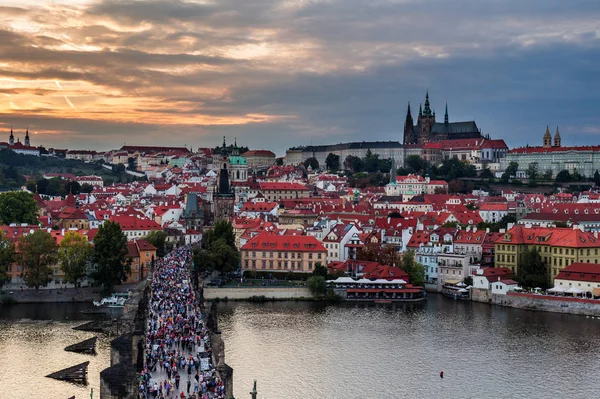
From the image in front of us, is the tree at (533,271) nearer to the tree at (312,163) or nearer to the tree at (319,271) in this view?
the tree at (319,271)

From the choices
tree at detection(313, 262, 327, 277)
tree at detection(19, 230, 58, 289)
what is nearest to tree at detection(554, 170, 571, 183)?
tree at detection(313, 262, 327, 277)

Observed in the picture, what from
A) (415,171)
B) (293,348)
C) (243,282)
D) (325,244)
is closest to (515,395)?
(293,348)

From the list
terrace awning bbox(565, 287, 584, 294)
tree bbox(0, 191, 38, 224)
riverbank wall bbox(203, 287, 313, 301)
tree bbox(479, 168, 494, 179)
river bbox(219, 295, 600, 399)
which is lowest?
river bbox(219, 295, 600, 399)

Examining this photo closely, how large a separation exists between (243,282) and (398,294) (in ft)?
29.2

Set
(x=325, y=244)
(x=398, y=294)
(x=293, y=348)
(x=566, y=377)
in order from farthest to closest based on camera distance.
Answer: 1. (x=325, y=244)
2. (x=398, y=294)
3. (x=293, y=348)
4. (x=566, y=377)

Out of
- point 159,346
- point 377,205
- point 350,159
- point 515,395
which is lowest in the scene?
point 515,395

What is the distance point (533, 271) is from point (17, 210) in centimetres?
3677

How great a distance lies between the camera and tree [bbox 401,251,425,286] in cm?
4947

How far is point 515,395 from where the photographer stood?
28234mm

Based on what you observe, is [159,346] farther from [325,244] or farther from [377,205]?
[377,205]

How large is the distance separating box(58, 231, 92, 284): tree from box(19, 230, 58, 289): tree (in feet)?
1.78

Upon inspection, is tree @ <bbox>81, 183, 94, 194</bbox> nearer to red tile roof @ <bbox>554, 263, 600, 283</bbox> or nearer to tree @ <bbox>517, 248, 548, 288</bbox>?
tree @ <bbox>517, 248, 548, 288</bbox>

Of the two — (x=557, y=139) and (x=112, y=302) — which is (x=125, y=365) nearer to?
(x=112, y=302)

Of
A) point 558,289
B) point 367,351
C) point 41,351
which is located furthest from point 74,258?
point 558,289
